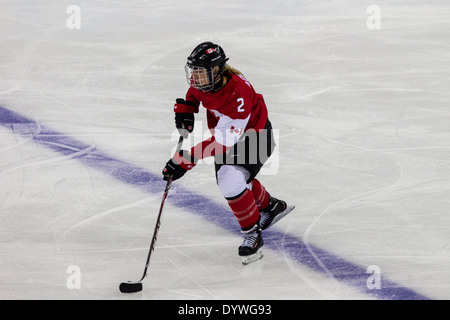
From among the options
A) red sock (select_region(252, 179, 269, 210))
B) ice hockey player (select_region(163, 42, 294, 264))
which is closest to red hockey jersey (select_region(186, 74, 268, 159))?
ice hockey player (select_region(163, 42, 294, 264))

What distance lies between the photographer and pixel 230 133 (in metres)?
3.46

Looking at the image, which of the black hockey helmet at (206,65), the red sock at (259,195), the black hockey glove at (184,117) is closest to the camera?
the black hockey helmet at (206,65)

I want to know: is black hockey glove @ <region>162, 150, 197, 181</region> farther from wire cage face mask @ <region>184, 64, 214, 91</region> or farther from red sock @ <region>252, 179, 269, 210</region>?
red sock @ <region>252, 179, 269, 210</region>

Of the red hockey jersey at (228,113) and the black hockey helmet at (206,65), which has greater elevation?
the black hockey helmet at (206,65)

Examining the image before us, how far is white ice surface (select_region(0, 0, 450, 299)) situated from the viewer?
3426mm

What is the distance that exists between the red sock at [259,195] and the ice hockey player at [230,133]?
0.09 metres

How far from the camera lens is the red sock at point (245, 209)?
352 centimetres

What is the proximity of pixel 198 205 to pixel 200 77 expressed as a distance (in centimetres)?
90

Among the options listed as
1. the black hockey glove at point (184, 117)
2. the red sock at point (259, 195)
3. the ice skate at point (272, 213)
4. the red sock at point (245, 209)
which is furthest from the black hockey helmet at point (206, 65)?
the ice skate at point (272, 213)

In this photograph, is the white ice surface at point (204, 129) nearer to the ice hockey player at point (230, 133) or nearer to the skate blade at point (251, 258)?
the skate blade at point (251, 258)

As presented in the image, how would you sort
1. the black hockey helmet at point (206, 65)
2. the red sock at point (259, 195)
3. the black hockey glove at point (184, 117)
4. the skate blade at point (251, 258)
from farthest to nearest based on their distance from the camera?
the red sock at point (259, 195) → the black hockey glove at point (184, 117) → the skate blade at point (251, 258) → the black hockey helmet at point (206, 65)

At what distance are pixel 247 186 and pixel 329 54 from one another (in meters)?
2.87

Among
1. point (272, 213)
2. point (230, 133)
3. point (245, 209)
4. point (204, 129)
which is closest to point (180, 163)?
point (230, 133)
